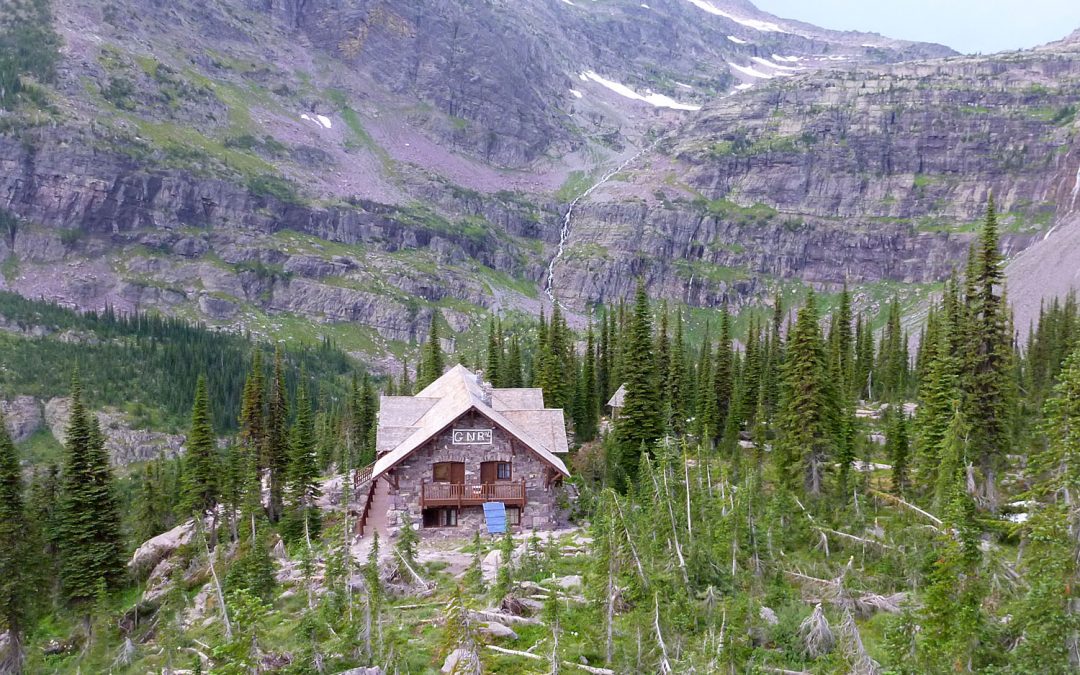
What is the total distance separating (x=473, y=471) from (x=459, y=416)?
10.8 ft

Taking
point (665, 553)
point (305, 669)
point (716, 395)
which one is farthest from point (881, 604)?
point (716, 395)

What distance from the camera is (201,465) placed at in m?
50.7

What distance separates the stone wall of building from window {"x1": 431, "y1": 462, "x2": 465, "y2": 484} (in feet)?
0.85

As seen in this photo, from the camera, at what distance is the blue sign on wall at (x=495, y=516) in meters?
40.3

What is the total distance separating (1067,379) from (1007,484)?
75.8 ft

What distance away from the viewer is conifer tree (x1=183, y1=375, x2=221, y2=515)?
5038 cm

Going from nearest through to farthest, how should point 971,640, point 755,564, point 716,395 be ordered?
point 971,640
point 755,564
point 716,395

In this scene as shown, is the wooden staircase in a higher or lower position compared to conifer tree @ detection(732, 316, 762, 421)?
lower

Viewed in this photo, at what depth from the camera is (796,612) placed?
23.5 metres

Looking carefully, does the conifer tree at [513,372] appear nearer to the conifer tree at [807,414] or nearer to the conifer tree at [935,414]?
the conifer tree at [807,414]

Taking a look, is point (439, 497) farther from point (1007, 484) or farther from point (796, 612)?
point (1007, 484)

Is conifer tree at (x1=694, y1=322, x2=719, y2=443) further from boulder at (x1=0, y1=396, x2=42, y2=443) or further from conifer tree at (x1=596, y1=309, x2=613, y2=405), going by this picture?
boulder at (x1=0, y1=396, x2=42, y2=443)

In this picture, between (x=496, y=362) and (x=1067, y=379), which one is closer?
(x=1067, y=379)

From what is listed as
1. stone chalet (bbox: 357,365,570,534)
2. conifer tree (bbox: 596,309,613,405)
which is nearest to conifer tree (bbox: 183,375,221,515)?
stone chalet (bbox: 357,365,570,534)
